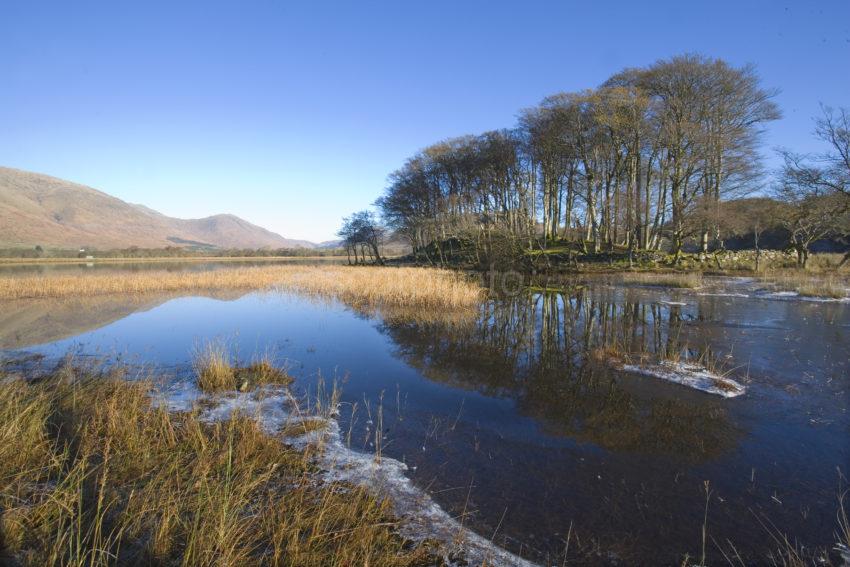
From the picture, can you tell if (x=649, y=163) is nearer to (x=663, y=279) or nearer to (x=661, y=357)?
(x=663, y=279)

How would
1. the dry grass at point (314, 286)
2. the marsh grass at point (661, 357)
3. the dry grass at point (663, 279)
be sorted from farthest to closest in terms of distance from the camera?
1. the dry grass at point (663, 279)
2. the dry grass at point (314, 286)
3. the marsh grass at point (661, 357)

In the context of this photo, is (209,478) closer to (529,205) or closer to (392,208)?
(529,205)

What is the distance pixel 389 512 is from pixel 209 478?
5.77 ft

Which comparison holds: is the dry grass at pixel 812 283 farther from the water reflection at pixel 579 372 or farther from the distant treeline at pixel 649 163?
the water reflection at pixel 579 372

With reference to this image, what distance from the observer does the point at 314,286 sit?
80.7ft

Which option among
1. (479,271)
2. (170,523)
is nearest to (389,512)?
(170,523)

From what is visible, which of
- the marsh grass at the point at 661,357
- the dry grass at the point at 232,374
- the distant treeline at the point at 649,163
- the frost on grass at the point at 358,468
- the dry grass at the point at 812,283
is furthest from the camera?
the distant treeline at the point at 649,163

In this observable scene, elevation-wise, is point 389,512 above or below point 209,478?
below

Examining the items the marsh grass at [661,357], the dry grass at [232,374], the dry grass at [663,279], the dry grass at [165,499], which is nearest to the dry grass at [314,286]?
the marsh grass at [661,357]

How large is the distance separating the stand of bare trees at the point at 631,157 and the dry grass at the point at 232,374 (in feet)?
84.6

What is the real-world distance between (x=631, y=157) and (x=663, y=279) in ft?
34.8

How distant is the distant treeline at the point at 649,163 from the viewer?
80.3ft

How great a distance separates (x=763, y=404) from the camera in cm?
632

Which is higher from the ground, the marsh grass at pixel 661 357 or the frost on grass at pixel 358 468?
the marsh grass at pixel 661 357
